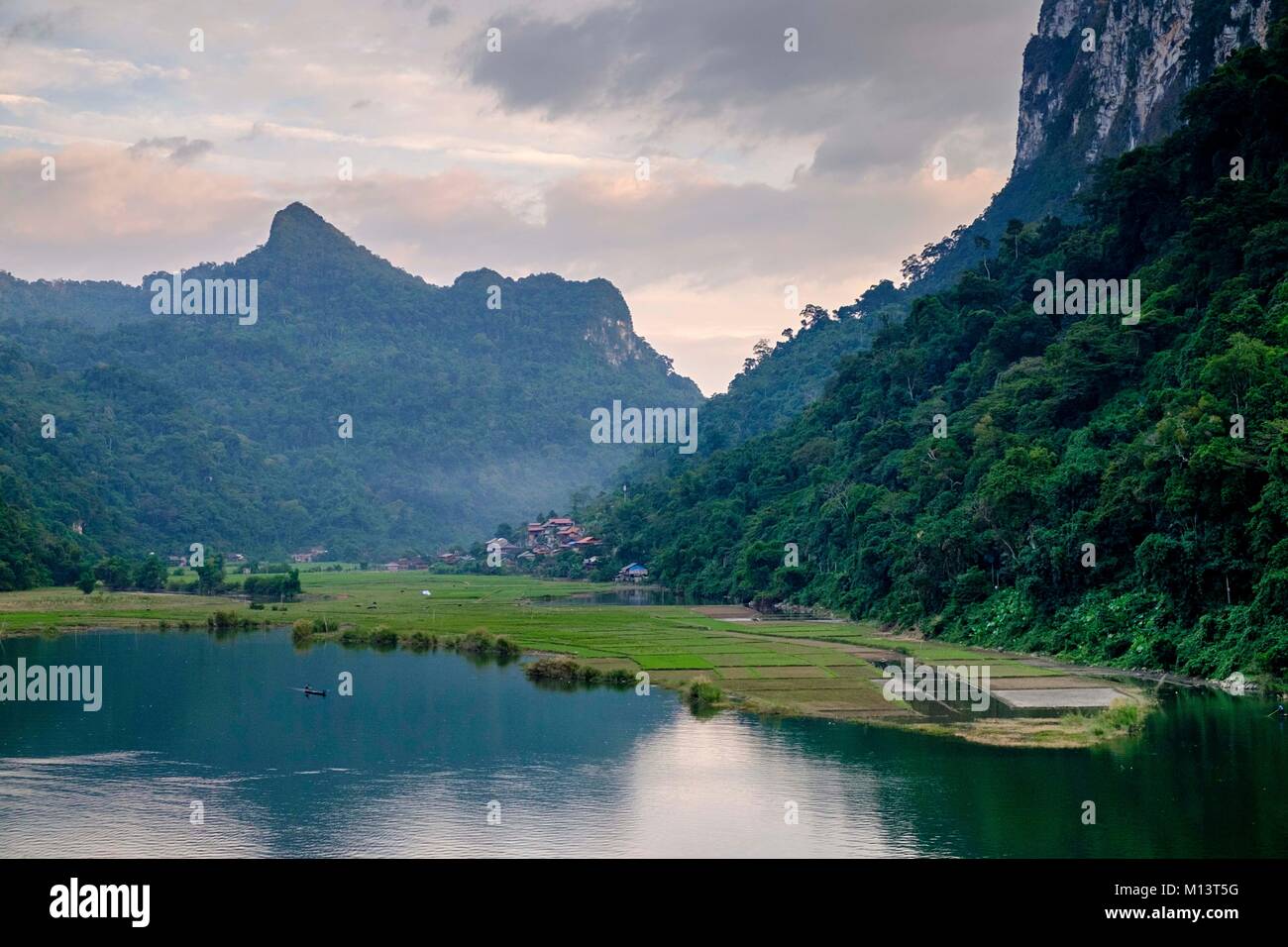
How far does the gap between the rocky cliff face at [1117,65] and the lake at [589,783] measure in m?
43.4

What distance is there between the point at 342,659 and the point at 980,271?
140 feet

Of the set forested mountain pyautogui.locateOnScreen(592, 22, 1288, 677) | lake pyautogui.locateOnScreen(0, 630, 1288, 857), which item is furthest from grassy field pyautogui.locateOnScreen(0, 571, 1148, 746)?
forested mountain pyautogui.locateOnScreen(592, 22, 1288, 677)

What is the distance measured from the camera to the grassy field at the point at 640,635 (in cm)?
2852

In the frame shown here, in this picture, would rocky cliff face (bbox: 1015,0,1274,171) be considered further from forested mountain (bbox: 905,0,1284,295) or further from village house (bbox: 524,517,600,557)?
village house (bbox: 524,517,600,557)

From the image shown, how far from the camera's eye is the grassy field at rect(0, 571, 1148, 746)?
93.6 ft

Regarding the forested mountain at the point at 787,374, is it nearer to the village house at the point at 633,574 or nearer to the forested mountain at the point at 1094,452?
the village house at the point at 633,574

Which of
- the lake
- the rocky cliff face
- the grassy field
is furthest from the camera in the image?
the rocky cliff face

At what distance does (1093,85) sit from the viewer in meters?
81.9

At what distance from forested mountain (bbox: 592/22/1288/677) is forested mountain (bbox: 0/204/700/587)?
24.7 metres

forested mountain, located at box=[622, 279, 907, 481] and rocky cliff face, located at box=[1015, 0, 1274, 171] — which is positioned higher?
rocky cliff face, located at box=[1015, 0, 1274, 171]

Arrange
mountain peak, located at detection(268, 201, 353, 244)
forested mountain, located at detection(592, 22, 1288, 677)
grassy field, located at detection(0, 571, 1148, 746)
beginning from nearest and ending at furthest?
1. grassy field, located at detection(0, 571, 1148, 746)
2. forested mountain, located at detection(592, 22, 1288, 677)
3. mountain peak, located at detection(268, 201, 353, 244)

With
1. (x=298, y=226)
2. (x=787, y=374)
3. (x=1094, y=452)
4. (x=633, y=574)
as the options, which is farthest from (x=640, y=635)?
(x=298, y=226)

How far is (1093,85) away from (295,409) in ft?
314

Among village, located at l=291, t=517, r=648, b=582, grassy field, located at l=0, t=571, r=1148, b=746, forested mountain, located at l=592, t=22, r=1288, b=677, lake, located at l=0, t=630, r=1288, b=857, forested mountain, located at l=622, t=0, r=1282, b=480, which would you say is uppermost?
forested mountain, located at l=622, t=0, r=1282, b=480
